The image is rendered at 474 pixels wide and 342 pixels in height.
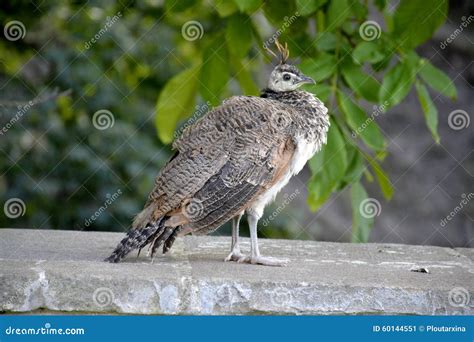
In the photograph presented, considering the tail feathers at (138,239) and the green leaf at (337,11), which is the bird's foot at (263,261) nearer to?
the tail feathers at (138,239)

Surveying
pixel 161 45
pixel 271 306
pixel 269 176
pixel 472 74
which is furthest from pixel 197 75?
pixel 472 74

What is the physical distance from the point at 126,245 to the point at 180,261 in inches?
14.1

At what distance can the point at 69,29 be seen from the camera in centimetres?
726

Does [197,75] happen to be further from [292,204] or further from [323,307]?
[292,204]

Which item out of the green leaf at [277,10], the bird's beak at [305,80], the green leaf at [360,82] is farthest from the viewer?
the green leaf at [277,10]

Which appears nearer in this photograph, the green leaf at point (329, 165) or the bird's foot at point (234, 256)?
the bird's foot at point (234, 256)

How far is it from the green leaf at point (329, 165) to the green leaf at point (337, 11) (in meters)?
0.60

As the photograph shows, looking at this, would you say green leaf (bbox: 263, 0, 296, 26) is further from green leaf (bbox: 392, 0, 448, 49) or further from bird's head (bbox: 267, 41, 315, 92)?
green leaf (bbox: 392, 0, 448, 49)

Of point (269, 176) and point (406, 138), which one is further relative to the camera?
point (406, 138)

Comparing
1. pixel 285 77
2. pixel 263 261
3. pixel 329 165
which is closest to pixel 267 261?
pixel 263 261

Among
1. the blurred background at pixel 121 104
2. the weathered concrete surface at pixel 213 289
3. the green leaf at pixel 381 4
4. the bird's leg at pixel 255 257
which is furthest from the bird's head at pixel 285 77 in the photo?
the weathered concrete surface at pixel 213 289

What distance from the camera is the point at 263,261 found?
4961 mm

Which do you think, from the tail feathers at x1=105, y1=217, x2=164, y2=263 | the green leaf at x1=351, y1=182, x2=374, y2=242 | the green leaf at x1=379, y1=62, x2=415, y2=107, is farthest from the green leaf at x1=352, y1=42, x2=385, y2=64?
the tail feathers at x1=105, y1=217, x2=164, y2=263

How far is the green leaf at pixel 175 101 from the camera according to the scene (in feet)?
18.3
